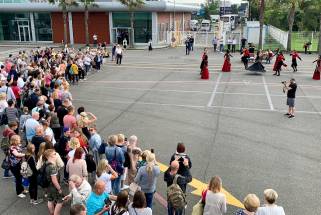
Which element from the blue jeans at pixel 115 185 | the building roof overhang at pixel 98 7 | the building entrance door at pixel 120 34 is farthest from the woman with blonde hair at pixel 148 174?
the building entrance door at pixel 120 34

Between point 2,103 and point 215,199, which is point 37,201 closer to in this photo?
point 215,199

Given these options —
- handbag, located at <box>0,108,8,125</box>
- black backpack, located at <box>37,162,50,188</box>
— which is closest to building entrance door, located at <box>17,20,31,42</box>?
handbag, located at <box>0,108,8,125</box>

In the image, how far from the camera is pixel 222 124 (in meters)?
14.5

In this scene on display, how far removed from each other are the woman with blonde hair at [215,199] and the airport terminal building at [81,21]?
36.5m

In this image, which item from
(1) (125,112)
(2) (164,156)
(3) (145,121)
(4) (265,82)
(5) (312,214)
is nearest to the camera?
(5) (312,214)

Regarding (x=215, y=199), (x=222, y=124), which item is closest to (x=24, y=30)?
(x=222, y=124)

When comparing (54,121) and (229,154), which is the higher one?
(54,121)

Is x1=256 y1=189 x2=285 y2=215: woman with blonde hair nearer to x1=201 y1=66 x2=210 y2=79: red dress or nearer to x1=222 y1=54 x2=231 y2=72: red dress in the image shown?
x1=201 y1=66 x2=210 y2=79: red dress

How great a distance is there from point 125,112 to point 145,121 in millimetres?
1671

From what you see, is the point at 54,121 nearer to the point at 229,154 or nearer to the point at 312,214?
the point at 229,154

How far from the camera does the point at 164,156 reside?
37.8 feet

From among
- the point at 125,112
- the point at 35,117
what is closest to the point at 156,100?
the point at 125,112

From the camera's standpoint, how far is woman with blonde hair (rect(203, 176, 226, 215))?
6477 mm

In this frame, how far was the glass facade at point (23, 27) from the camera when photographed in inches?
1833
